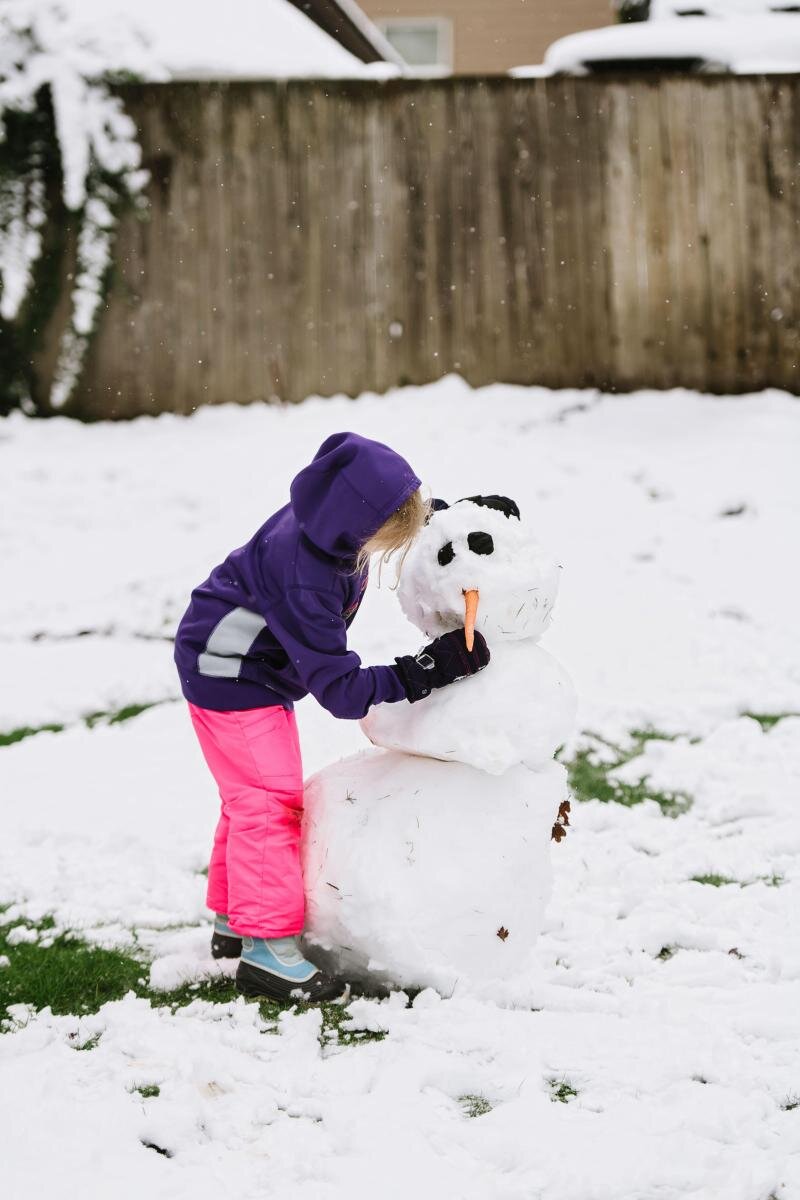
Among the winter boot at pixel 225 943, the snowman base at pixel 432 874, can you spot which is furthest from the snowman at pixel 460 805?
the winter boot at pixel 225 943

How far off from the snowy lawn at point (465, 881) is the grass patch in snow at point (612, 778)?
0.02 metres

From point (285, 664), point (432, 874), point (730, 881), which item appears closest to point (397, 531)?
point (285, 664)

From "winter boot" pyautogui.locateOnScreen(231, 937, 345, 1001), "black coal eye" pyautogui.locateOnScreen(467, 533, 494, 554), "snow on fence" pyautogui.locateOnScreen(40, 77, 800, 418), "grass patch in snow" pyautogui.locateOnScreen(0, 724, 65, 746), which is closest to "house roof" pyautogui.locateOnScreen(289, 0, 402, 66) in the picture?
"snow on fence" pyautogui.locateOnScreen(40, 77, 800, 418)

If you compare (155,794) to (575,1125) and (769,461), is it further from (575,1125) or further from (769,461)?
(769,461)

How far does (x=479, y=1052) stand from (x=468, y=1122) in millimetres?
232

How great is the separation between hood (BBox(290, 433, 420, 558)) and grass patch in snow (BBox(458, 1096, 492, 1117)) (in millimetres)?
1080

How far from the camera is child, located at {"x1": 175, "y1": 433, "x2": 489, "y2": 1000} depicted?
2350 mm

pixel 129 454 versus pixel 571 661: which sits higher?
pixel 129 454

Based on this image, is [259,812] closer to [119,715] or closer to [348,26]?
[119,715]

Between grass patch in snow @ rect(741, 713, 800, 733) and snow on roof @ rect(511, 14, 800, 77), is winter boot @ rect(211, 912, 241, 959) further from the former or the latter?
snow on roof @ rect(511, 14, 800, 77)

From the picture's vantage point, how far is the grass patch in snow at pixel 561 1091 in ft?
6.46

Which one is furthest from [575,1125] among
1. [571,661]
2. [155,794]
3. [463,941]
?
[571,661]

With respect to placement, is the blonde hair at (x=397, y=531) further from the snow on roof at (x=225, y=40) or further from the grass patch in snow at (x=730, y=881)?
the snow on roof at (x=225, y=40)

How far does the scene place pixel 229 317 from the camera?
25.2 ft
